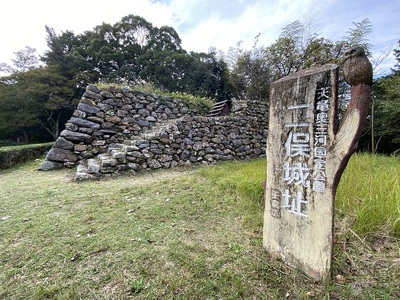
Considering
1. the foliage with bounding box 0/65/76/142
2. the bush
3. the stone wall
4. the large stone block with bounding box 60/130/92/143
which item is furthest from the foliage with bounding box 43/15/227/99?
the large stone block with bounding box 60/130/92/143

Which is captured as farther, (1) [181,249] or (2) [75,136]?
(2) [75,136]

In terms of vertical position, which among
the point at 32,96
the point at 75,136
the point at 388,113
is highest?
the point at 32,96

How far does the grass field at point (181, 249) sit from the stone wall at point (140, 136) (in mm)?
1993

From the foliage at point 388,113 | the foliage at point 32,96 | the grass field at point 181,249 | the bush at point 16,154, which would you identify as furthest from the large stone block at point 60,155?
the foliage at point 32,96

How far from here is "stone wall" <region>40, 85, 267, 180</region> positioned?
478 cm

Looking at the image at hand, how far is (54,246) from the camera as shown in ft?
5.77

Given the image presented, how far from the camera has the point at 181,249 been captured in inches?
67.2

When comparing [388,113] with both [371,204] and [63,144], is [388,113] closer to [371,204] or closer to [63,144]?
[371,204]

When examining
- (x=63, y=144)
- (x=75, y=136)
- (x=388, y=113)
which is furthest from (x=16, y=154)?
(x=388, y=113)

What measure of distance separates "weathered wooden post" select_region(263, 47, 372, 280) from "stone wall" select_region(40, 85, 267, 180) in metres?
3.77

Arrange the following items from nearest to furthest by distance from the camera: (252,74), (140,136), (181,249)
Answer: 1. (181,249)
2. (140,136)
3. (252,74)

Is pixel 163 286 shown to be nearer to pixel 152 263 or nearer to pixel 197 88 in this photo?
pixel 152 263

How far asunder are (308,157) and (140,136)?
500cm

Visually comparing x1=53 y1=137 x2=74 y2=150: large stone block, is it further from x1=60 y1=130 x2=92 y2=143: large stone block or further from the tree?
the tree
